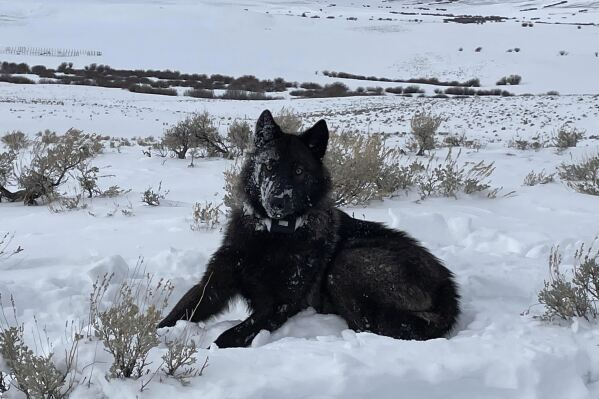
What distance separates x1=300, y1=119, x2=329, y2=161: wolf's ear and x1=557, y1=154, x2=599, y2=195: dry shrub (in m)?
4.67

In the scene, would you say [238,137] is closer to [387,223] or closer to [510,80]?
[387,223]

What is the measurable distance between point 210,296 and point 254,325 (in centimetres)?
42

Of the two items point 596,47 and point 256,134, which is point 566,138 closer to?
point 256,134

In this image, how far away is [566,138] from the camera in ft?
36.2

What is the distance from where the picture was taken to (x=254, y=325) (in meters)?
3.71

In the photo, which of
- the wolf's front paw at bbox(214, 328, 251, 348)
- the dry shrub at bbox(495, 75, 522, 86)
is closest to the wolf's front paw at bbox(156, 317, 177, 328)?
the wolf's front paw at bbox(214, 328, 251, 348)

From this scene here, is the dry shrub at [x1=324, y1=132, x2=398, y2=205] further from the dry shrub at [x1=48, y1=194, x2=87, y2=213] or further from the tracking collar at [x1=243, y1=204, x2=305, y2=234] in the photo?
the dry shrub at [x1=48, y1=194, x2=87, y2=213]

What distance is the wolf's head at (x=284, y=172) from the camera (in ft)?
12.9

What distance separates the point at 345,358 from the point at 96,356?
121cm

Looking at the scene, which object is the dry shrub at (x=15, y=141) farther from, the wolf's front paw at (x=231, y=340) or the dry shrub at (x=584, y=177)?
the dry shrub at (x=584, y=177)

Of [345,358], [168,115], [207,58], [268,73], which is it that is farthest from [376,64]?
[345,358]

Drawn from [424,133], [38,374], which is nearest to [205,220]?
[38,374]

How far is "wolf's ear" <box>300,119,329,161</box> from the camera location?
431 cm

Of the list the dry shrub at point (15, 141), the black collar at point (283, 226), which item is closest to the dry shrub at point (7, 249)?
the black collar at point (283, 226)
